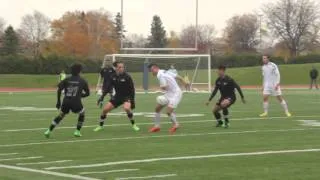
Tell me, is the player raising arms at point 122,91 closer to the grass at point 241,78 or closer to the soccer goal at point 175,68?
the soccer goal at point 175,68

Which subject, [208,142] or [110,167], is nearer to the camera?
[110,167]

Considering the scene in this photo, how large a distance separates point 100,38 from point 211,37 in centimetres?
3311

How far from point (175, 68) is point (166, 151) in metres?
40.8

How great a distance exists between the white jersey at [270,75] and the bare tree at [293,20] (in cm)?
9330

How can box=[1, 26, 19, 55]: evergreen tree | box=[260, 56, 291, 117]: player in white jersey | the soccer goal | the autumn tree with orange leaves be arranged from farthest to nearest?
1. the autumn tree with orange leaves
2. box=[1, 26, 19, 55]: evergreen tree
3. the soccer goal
4. box=[260, 56, 291, 117]: player in white jersey

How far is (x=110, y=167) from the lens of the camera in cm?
1125

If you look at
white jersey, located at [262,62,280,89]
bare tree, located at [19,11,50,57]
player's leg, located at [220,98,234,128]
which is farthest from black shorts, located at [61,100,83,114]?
bare tree, located at [19,11,50,57]

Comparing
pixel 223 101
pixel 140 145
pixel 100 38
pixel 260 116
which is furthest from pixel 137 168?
pixel 100 38

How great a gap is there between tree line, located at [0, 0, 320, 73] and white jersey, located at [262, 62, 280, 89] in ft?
261

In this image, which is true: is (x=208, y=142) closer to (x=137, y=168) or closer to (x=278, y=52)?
(x=137, y=168)

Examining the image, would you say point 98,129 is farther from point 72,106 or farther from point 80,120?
point 72,106

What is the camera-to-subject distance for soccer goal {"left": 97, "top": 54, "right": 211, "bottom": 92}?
5294cm

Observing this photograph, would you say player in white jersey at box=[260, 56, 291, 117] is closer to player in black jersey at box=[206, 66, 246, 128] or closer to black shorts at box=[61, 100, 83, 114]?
player in black jersey at box=[206, 66, 246, 128]

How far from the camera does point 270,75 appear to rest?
77.6 ft
